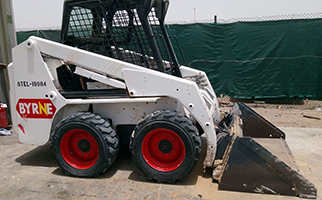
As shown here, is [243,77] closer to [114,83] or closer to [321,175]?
[321,175]

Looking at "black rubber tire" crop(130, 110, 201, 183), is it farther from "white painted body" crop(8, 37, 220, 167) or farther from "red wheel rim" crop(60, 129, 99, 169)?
"red wheel rim" crop(60, 129, 99, 169)

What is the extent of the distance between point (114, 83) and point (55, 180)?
1469 millimetres

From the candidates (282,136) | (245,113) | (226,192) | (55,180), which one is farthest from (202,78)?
(55,180)

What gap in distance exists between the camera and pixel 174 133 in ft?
9.72

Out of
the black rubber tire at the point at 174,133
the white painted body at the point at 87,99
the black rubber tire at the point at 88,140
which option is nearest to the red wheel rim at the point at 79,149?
the black rubber tire at the point at 88,140

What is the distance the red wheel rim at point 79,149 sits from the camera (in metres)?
3.26

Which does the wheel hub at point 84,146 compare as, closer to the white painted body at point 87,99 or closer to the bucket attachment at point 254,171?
the white painted body at point 87,99

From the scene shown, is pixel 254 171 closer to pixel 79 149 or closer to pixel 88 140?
pixel 88 140

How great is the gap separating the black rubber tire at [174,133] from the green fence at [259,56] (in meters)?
5.17

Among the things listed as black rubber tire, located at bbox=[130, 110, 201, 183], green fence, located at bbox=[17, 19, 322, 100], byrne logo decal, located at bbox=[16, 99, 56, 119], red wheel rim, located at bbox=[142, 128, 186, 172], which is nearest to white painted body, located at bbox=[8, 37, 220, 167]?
byrne logo decal, located at bbox=[16, 99, 56, 119]

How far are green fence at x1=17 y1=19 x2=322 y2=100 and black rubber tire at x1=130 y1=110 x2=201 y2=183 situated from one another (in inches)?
203

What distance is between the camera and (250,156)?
108 inches

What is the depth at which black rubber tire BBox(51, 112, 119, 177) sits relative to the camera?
10.2ft

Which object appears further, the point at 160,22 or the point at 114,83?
A: the point at 160,22
